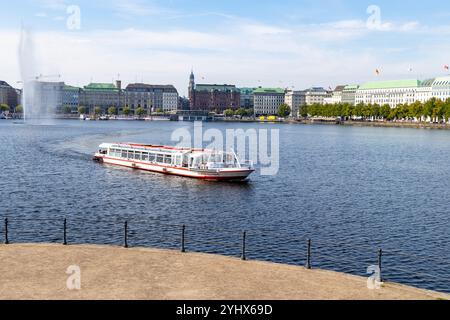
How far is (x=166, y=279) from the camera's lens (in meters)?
18.3

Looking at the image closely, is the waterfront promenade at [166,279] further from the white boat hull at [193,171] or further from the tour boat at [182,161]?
the tour boat at [182,161]

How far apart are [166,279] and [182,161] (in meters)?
53.2

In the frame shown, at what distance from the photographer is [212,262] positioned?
20469 millimetres

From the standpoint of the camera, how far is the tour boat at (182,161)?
64.9 metres

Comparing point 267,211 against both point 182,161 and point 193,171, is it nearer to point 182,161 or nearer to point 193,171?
point 193,171

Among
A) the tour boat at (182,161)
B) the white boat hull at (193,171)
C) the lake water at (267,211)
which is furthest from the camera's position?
the tour boat at (182,161)

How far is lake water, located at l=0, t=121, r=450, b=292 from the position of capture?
3272cm

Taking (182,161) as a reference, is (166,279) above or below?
above

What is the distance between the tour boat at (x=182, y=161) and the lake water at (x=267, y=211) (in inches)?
73.1

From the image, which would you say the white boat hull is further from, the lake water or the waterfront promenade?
the waterfront promenade

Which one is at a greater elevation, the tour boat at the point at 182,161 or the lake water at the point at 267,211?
the tour boat at the point at 182,161

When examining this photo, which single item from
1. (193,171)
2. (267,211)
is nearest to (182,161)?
(193,171)

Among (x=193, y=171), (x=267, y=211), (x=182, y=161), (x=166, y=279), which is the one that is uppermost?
(x=166, y=279)

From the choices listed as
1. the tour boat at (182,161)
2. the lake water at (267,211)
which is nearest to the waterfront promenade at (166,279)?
the lake water at (267,211)
